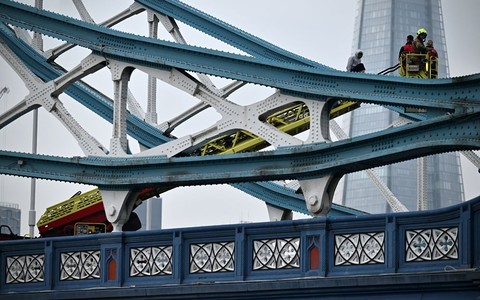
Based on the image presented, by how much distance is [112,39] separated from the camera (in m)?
35.2

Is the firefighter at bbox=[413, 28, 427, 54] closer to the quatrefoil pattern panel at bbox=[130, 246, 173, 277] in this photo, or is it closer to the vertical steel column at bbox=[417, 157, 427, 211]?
the vertical steel column at bbox=[417, 157, 427, 211]

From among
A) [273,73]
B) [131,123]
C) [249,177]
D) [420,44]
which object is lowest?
[249,177]

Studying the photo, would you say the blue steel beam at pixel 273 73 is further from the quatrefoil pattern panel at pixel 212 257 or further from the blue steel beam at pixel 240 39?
the quatrefoil pattern panel at pixel 212 257

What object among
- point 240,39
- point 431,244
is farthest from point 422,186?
point 431,244

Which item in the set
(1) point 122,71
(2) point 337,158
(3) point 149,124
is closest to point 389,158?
(2) point 337,158

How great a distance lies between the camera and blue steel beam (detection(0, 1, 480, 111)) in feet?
103

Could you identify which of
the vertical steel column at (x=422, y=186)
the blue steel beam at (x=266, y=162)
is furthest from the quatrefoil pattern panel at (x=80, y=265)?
the vertical steel column at (x=422, y=186)

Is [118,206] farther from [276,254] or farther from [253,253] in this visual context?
[276,254]

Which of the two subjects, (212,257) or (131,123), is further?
(131,123)

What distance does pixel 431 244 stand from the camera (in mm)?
24734

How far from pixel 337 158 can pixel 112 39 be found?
627 cm

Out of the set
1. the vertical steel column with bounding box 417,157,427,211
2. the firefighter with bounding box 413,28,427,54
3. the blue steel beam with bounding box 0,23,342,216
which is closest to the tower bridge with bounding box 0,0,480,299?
the blue steel beam with bounding box 0,23,342,216

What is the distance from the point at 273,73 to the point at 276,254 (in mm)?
7431

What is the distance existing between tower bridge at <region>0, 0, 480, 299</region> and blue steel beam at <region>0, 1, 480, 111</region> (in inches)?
1.2
